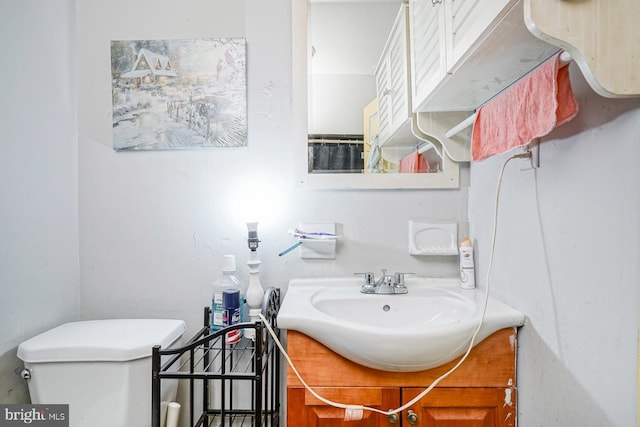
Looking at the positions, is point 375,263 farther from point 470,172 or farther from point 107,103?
point 107,103

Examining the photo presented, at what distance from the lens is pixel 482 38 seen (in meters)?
0.69

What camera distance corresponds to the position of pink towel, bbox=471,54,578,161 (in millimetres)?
647

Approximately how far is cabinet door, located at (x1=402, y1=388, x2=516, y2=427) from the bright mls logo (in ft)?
3.00

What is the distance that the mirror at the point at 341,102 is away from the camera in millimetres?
1209

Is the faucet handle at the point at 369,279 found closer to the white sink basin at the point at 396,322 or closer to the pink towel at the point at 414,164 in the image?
the white sink basin at the point at 396,322

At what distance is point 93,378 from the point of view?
Answer: 3.04 ft

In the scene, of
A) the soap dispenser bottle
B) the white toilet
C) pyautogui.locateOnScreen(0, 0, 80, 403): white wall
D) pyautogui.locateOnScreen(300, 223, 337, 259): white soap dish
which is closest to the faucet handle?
pyautogui.locateOnScreen(300, 223, 337, 259): white soap dish

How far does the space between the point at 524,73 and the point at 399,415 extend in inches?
35.3

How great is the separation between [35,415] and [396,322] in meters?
1.05

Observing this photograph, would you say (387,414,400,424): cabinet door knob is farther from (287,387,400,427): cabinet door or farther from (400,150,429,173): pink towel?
(400,150,429,173): pink towel

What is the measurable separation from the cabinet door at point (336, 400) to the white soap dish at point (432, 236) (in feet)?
1.64

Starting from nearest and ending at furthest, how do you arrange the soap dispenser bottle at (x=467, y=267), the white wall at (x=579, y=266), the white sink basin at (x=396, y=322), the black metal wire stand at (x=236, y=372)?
1. the white wall at (x=579, y=266)
2. the white sink basin at (x=396, y=322)
3. the black metal wire stand at (x=236, y=372)
4. the soap dispenser bottle at (x=467, y=267)

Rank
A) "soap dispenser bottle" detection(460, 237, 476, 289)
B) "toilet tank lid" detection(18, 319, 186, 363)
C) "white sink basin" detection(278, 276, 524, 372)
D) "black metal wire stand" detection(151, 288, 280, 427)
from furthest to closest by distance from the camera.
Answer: "soap dispenser bottle" detection(460, 237, 476, 289) → "black metal wire stand" detection(151, 288, 280, 427) → "toilet tank lid" detection(18, 319, 186, 363) → "white sink basin" detection(278, 276, 524, 372)

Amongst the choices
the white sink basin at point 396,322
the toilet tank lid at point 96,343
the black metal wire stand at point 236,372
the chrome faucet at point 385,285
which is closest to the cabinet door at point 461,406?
the white sink basin at point 396,322
